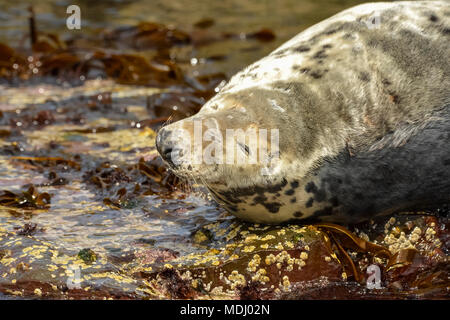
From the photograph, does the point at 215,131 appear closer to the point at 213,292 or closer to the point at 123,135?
the point at 213,292

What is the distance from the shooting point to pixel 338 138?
4.05 metres

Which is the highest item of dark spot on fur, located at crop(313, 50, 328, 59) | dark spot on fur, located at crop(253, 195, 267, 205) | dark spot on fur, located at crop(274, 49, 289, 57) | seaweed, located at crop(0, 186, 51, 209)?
dark spot on fur, located at crop(274, 49, 289, 57)

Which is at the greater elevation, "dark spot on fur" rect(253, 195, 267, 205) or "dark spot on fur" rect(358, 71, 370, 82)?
"dark spot on fur" rect(358, 71, 370, 82)

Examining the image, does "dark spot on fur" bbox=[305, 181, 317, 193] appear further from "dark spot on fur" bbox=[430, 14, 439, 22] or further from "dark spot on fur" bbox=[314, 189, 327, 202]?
"dark spot on fur" bbox=[430, 14, 439, 22]

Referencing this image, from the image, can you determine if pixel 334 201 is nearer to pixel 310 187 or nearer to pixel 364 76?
pixel 310 187

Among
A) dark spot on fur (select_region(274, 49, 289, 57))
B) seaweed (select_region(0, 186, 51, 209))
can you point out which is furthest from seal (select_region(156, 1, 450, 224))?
seaweed (select_region(0, 186, 51, 209))

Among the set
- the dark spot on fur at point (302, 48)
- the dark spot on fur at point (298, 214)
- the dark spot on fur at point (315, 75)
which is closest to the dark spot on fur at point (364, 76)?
the dark spot on fur at point (315, 75)

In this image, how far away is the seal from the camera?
397cm

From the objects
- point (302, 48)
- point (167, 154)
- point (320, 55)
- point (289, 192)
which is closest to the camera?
point (167, 154)

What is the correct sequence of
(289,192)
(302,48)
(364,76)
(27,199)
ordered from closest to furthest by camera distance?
(289,192) < (364,76) < (302,48) < (27,199)

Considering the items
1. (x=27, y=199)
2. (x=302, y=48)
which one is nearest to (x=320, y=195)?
(x=302, y=48)

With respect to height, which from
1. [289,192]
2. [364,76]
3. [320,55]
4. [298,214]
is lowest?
[298,214]

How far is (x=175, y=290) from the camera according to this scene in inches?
145
